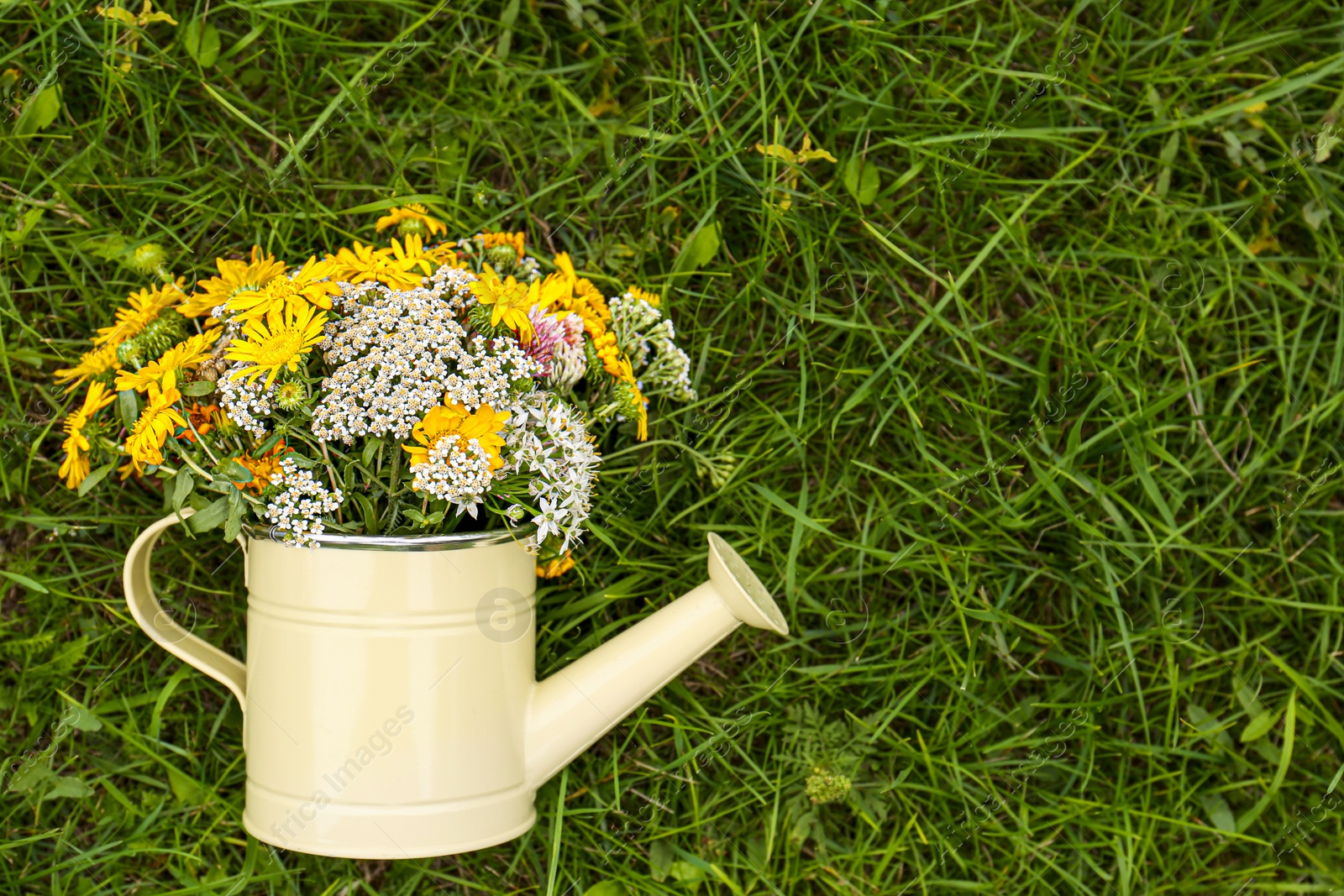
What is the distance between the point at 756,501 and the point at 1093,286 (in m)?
0.46

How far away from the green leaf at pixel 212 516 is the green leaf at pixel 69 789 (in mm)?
458

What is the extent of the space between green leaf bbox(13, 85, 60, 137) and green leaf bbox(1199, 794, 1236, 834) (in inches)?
57.9

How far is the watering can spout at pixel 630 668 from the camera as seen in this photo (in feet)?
2.85

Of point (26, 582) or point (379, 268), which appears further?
point (26, 582)

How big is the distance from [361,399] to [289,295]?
11cm

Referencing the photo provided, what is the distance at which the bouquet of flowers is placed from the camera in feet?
2.33

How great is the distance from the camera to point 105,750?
1.03 meters

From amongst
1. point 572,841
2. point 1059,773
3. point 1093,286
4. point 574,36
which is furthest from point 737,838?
point 574,36

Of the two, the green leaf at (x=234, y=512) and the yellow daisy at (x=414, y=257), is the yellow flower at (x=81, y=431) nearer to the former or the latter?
the green leaf at (x=234, y=512)

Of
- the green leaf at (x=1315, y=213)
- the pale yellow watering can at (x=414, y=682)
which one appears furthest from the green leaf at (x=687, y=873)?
the green leaf at (x=1315, y=213)

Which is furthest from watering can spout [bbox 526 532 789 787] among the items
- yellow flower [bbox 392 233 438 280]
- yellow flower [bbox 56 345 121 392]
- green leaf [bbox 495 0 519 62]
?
green leaf [bbox 495 0 519 62]

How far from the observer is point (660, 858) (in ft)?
3.39

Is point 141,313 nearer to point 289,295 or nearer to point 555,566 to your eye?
point 289,295

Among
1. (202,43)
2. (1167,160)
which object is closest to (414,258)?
(202,43)
